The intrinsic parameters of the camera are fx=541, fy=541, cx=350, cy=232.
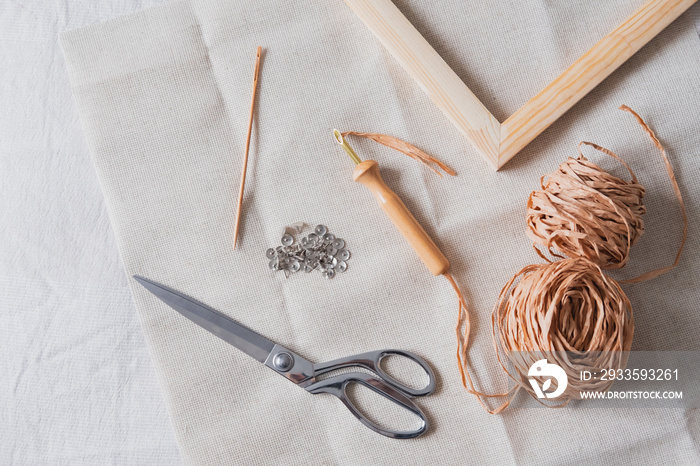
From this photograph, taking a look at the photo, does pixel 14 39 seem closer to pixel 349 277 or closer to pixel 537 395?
pixel 349 277

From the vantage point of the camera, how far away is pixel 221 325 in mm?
883

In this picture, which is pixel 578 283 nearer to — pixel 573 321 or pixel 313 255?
pixel 573 321

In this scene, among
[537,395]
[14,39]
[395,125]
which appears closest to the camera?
[537,395]

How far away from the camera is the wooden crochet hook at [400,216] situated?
0.87 meters

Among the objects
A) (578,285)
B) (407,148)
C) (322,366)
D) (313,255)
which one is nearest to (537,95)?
(407,148)

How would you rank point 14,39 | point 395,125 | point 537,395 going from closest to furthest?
1. point 537,395
2. point 395,125
3. point 14,39

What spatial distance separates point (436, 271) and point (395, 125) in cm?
26

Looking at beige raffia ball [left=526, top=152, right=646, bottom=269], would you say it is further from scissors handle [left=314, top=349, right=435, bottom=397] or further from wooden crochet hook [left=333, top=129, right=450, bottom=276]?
scissors handle [left=314, top=349, right=435, bottom=397]

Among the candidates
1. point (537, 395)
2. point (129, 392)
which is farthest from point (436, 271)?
point (129, 392)

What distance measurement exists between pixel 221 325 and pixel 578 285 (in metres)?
0.55

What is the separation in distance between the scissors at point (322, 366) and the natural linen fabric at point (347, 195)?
0.07 feet

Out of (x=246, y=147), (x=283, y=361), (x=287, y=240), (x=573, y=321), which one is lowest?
(x=573, y=321)

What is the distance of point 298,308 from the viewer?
0.91 m

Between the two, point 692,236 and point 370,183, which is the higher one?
point 370,183
